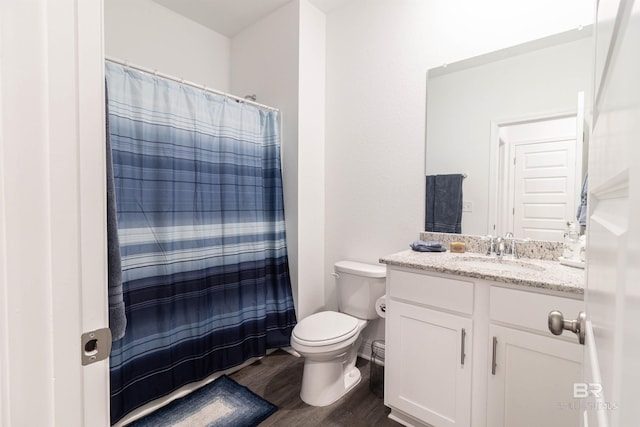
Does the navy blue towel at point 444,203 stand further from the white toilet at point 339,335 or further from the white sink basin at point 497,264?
the white toilet at point 339,335

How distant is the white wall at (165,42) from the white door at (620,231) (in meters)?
2.62

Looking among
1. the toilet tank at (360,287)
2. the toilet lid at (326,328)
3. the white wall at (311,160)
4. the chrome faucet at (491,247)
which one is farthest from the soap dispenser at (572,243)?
the white wall at (311,160)

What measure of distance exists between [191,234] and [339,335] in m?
1.09

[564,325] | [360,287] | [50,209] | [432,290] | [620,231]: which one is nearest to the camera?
[620,231]

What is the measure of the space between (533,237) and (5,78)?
2.02m

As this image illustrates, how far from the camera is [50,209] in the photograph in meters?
0.49

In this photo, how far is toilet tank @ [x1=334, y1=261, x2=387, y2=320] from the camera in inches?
79.6

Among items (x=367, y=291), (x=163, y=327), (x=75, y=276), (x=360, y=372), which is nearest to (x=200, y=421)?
(x=163, y=327)

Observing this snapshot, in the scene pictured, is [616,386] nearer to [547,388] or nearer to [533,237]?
[547,388]

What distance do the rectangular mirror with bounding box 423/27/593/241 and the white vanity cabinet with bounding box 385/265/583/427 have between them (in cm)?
58

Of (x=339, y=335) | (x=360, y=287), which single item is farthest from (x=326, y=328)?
(x=360, y=287)

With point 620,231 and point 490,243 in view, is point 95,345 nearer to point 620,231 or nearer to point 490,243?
point 620,231

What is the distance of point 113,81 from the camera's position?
5.13 ft

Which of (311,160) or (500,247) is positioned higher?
(311,160)
